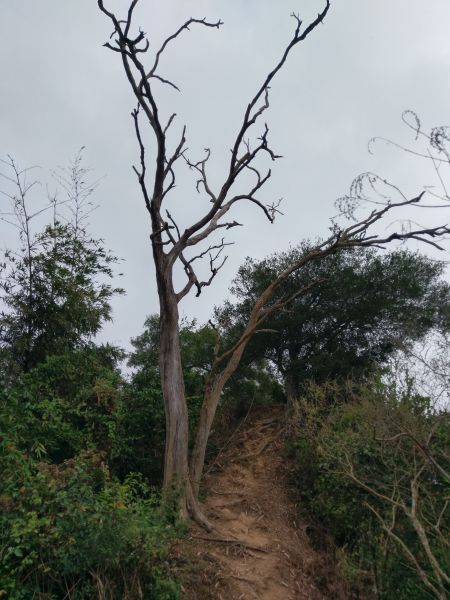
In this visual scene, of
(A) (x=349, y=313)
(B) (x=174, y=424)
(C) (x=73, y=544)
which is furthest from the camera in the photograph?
(A) (x=349, y=313)

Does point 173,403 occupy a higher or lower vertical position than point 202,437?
higher

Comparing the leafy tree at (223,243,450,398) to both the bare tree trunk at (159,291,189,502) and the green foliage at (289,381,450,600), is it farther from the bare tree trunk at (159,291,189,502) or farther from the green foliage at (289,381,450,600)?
the bare tree trunk at (159,291,189,502)

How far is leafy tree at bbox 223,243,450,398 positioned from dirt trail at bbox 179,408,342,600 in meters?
3.27

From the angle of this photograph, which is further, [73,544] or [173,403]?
[173,403]

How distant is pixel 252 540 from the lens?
9781 mm

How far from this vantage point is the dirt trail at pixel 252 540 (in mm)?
8055

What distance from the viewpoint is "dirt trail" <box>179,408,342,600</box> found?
8055 millimetres

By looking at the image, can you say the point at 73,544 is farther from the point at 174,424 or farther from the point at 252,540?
the point at 252,540

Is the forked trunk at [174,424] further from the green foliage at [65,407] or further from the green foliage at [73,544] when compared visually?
the green foliage at [73,544]

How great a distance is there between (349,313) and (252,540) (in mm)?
8440

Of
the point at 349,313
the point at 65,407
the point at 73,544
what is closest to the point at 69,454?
the point at 65,407

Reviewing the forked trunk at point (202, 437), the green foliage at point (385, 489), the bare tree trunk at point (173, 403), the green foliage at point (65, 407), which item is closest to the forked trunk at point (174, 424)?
the bare tree trunk at point (173, 403)

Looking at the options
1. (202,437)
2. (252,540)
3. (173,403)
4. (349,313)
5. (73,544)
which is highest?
(349,313)

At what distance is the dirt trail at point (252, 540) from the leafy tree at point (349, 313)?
3272 mm
